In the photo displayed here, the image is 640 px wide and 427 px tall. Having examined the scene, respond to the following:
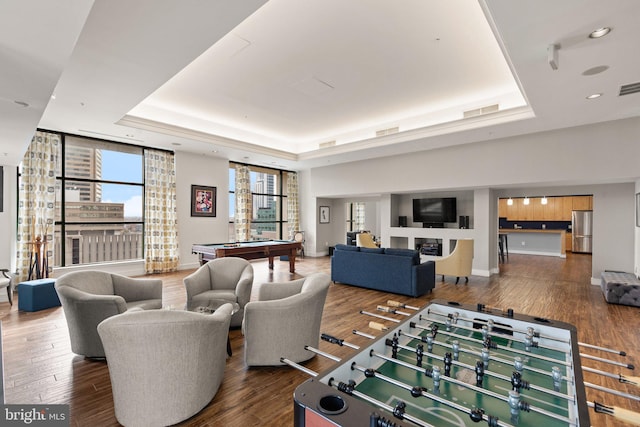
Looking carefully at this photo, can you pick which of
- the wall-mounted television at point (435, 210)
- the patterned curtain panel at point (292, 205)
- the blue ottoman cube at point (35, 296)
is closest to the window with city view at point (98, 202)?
the blue ottoman cube at point (35, 296)

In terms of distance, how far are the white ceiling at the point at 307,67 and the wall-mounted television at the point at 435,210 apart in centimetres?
223

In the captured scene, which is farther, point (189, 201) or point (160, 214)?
point (189, 201)

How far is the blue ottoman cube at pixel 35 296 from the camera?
440 cm

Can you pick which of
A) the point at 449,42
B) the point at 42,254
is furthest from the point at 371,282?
the point at 42,254

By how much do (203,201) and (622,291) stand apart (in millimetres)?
8622

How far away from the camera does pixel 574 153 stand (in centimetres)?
543

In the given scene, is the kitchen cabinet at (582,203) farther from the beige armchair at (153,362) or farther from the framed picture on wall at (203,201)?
the beige armchair at (153,362)

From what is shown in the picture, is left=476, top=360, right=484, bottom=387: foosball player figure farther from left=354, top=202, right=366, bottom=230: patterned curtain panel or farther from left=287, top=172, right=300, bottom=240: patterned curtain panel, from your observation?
left=354, top=202, right=366, bottom=230: patterned curtain panel

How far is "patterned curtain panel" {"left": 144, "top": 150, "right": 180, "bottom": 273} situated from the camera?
22.9 feet

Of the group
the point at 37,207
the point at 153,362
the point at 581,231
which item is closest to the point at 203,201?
the point at 37,207

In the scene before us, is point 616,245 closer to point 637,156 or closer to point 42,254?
point 637,156

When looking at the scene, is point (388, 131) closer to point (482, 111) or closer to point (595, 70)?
point (482, 111)

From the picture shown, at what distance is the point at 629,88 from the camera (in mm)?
3621

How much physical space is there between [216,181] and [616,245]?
8.98 metres
